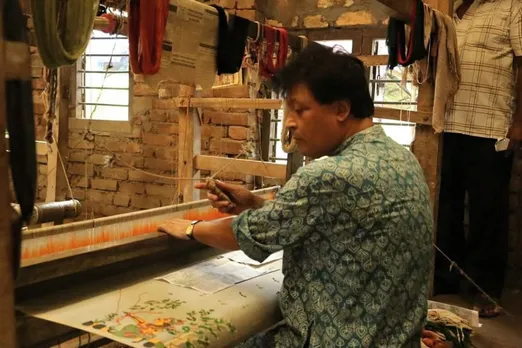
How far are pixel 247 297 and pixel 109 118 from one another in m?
2.91

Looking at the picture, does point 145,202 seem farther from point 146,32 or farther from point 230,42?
point 146,32

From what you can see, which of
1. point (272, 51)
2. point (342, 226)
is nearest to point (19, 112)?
point (342, 226)

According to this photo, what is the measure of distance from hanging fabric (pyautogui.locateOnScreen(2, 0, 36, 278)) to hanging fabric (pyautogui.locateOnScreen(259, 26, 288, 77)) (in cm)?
153

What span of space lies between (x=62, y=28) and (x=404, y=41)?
5.29ft

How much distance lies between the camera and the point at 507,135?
2725 mm

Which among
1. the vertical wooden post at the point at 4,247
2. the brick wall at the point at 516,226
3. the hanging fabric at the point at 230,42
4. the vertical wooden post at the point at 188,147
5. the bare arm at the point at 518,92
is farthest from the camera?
the brick wall at the point at 516,226

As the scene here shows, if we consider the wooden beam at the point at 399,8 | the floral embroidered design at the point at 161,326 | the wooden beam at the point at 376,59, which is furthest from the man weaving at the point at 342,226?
the wooden beam at the point at 376,59

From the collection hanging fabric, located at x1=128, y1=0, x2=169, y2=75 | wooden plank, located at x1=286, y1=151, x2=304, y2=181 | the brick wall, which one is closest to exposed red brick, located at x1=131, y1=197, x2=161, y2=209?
wooden plank, located at x1=286, y1=151, x2=304, y2=181

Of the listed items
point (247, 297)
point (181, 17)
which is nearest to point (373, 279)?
point (247, 297)

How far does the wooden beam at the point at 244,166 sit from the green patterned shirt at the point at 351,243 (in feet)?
4.43

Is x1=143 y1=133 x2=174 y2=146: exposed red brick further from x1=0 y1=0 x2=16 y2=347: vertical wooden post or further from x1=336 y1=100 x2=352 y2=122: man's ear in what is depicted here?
x1=0 y1=0 x2=16 y2=347: vertical wooden post

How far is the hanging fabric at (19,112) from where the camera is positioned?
2.30 ft

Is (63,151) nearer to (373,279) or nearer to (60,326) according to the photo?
(60,326)

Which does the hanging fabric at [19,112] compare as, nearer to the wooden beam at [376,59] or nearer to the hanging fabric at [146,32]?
the hanging fabric at [146,32]
